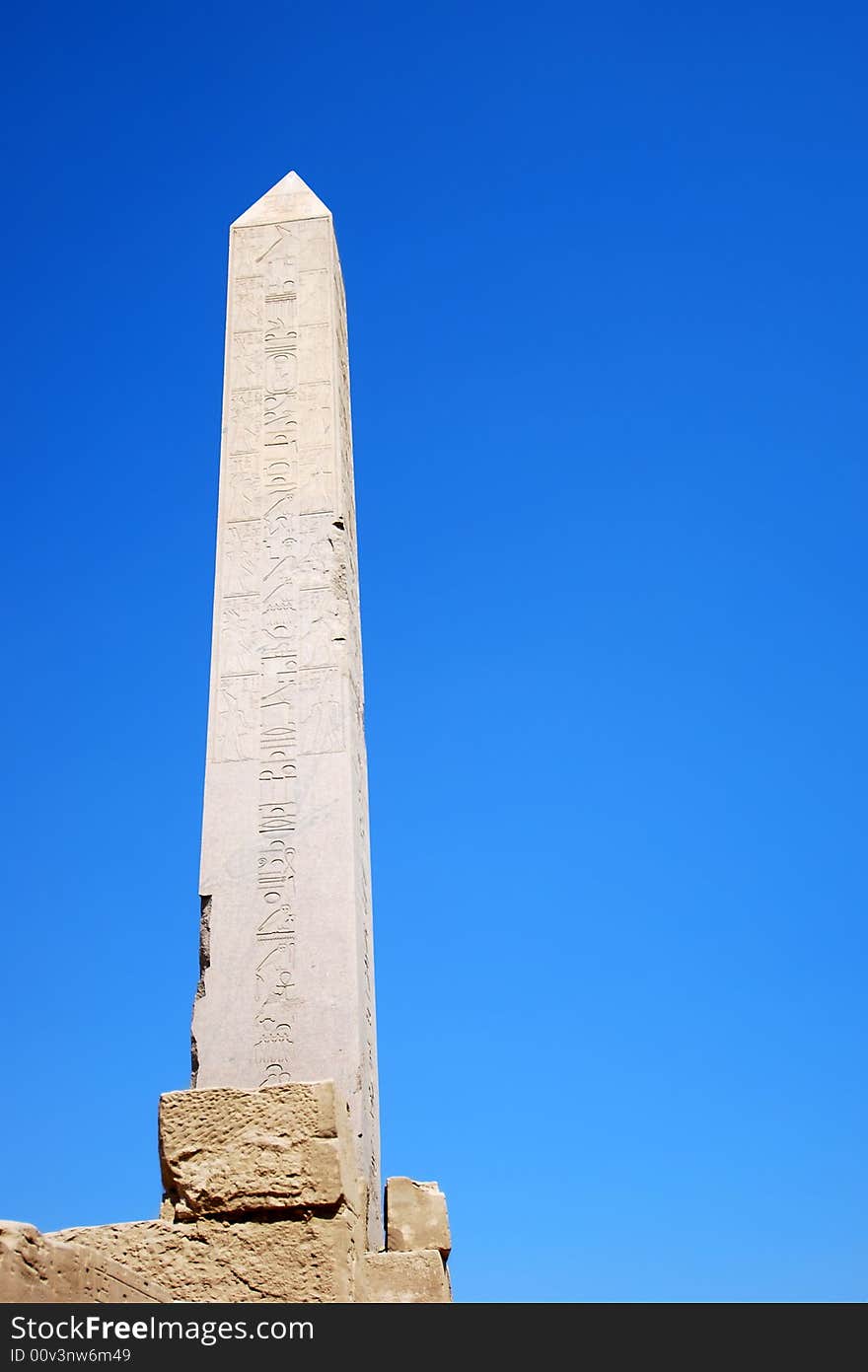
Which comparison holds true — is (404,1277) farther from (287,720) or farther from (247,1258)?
(287,720)

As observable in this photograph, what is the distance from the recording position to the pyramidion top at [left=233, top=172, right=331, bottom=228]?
815 cm

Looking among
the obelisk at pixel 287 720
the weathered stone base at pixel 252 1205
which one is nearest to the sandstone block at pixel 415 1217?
the obelisk at pixel 287 720

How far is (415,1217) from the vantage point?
5.93 m

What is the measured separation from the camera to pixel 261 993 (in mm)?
6086

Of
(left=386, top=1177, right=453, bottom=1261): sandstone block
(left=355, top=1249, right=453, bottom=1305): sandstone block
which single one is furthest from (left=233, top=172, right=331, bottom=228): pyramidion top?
(left=355, top=1249, right=453, bottom=1305): sandstone block

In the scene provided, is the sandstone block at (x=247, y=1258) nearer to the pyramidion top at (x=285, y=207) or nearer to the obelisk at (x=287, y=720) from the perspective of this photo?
the obelisk at (x=287, y=720)

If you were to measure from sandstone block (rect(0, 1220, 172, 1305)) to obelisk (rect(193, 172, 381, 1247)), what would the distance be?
7.03ft

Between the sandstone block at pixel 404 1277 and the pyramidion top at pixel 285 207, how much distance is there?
525cm

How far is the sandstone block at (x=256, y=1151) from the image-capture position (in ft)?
14.4

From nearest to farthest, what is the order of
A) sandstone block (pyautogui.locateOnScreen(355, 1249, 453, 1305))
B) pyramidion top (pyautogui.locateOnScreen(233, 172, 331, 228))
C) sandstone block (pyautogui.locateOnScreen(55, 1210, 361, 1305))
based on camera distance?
sandstone block (pyautogui.locateOnScreen(55, 1210, 361, 1305)) < sandstone block (pyautogui.locateOnScreen(355, 1249, 453, 1305)) < pyramidion top (pyautogui.locateOnScreen(233, 172, 331, 228))

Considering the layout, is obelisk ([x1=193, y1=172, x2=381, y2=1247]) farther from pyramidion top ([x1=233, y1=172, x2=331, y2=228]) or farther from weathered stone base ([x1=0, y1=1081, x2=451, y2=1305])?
weathered stone base ([x1=0, y1=1081, x2=451, y2=1305])

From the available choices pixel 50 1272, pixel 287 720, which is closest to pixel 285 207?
pixel 287 720
